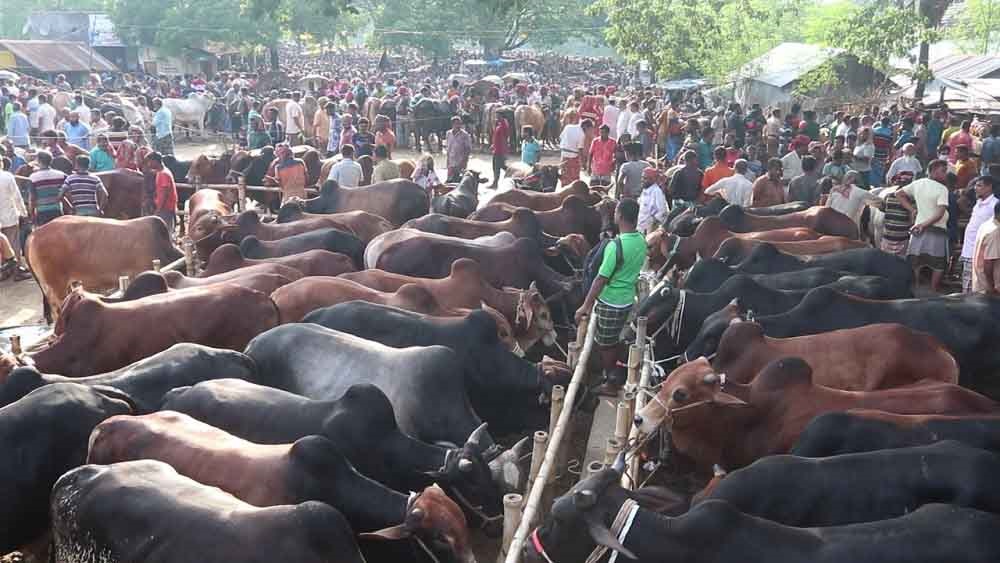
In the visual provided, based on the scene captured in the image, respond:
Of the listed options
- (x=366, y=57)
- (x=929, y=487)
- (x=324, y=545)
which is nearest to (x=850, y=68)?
(x=929, y=487)

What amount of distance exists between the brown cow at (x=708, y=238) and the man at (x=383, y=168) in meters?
4.17

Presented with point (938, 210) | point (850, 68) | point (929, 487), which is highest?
point (850, 68)

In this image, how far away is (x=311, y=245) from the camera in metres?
9.09

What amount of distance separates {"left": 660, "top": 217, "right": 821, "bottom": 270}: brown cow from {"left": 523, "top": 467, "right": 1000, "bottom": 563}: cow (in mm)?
5317

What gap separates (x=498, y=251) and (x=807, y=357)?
3409 mm

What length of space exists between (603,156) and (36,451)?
34.6ft

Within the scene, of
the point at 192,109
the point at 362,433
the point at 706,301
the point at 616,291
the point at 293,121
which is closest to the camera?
the point at 362,433

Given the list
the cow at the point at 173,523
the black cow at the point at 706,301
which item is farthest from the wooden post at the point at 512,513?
the black cow at the point at 706,301

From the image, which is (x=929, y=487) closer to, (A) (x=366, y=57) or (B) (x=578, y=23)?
(B) (x=578, y=23)

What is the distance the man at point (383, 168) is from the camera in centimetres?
1218

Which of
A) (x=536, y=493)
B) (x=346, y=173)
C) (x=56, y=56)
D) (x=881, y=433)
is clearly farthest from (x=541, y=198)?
(x=56, y=56)

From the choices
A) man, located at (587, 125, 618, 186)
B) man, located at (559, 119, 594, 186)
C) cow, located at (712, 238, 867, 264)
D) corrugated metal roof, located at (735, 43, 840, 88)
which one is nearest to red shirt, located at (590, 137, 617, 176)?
man, located at (587, 125, 618, 186)

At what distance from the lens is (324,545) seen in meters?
4.02

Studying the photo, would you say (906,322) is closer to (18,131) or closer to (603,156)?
(603,156)
